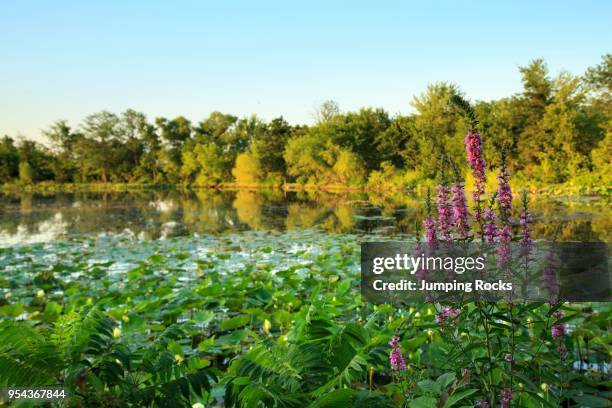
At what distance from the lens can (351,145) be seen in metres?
40.1

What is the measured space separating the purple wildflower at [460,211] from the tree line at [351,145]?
0.34ft

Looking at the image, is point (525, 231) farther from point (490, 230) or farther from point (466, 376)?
point (466, 376)

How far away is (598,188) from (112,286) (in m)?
24.4

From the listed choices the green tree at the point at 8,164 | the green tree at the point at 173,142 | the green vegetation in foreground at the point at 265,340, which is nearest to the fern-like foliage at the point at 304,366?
the green vegetation in foreground at the point at 265,340

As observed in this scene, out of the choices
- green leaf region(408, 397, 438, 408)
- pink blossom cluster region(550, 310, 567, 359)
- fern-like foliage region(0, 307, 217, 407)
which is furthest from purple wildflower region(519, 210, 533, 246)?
fern-like foliage region(0, 307, 217, 407)

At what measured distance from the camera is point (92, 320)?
7.16ft

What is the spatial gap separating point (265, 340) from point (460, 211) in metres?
1.19

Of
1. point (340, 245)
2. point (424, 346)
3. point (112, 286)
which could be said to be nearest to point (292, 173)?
point (340, 245)

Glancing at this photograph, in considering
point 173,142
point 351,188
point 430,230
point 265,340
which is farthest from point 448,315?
point 173,142

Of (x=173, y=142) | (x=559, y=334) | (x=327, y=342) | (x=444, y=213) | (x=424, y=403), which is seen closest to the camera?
(x=424, y=403)

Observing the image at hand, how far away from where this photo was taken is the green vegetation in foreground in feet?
6.25

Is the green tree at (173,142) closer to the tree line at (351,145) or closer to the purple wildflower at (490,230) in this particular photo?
the tree line at (351,145)

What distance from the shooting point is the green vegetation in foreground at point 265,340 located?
6.25 ft

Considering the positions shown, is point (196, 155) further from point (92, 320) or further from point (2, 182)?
point (92, 320)
